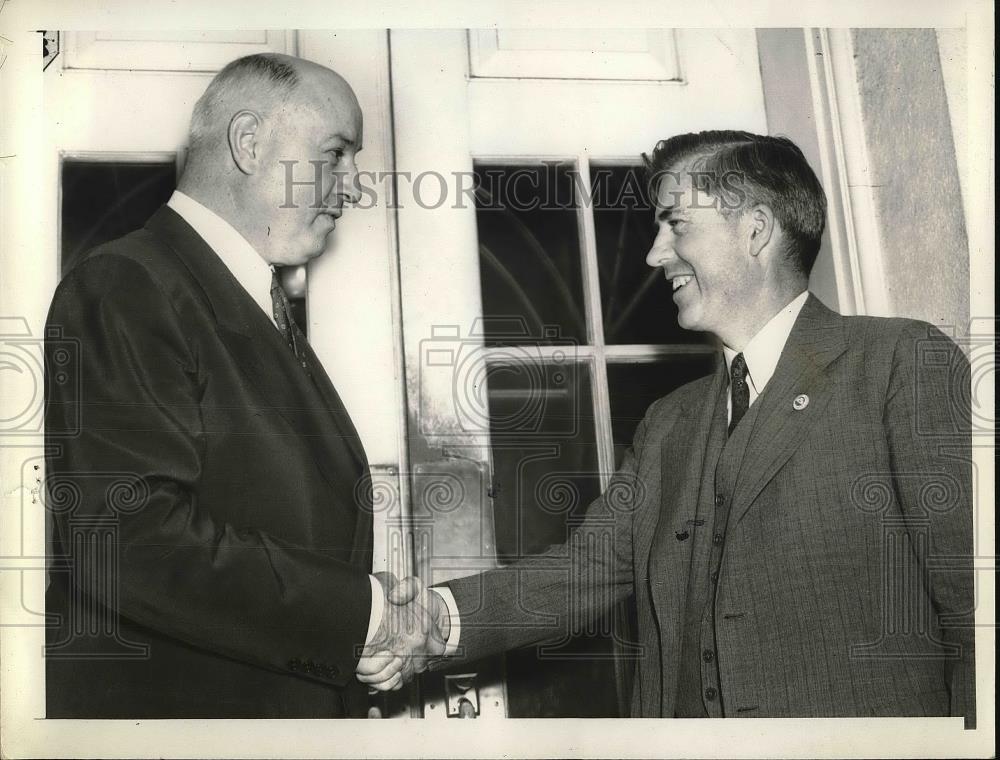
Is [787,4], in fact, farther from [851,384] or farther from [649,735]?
[649,735]

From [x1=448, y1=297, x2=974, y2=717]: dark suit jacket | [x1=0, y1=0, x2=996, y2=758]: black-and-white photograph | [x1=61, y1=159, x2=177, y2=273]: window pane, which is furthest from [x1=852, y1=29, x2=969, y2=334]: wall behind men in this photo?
[x1=61, y1=159, x2=177, y2=273]: window pane

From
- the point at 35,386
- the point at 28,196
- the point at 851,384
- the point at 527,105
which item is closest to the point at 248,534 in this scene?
the point at 35,386

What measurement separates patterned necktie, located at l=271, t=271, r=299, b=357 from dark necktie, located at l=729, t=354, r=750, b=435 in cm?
99

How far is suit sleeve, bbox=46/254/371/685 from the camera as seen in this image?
2549 mm

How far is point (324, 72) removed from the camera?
278cm

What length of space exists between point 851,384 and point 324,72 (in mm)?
1402

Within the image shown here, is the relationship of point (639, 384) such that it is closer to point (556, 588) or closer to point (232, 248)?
point (556, 588)

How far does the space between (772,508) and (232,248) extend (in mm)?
1330

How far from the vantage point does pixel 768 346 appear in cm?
267

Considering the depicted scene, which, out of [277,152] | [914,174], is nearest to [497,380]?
[277,152]

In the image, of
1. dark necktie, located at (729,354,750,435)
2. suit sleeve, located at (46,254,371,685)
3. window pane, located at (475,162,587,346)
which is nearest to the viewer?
suit sleeve, located at (46,254,371,685)

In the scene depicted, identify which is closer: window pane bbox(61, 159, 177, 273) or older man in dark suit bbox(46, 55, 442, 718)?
older man in dark suit bbox(46, 55, 442, 718)

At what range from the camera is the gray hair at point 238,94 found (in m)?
2.74

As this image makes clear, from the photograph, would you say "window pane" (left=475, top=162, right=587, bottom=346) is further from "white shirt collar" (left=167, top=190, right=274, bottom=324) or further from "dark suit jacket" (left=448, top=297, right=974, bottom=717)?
"white shirt collar" (left=167, top=190, right=274, bottom=324)
